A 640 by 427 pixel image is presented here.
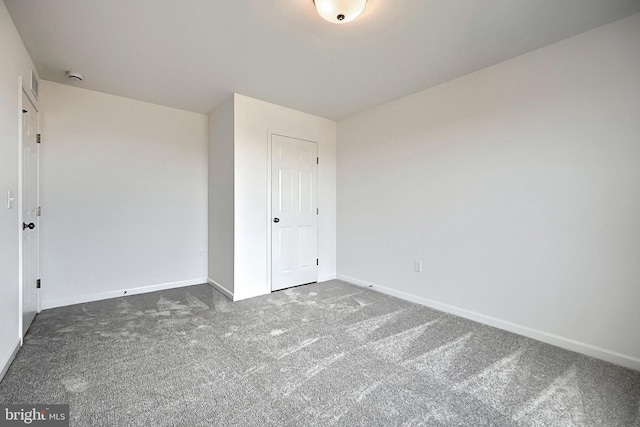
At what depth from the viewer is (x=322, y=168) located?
427 cm

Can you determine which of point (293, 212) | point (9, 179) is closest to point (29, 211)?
point (9, 179)

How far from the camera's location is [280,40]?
7.57 feet

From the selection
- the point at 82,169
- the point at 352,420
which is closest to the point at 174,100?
the point at 82,169

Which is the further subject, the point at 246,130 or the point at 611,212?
the point at 246,130

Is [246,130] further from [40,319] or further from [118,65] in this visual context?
[40,319]

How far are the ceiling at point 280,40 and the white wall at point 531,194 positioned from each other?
25 centimetres

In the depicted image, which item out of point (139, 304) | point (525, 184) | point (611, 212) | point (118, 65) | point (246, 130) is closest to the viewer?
point (611, 212)

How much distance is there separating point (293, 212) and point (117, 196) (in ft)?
7.09

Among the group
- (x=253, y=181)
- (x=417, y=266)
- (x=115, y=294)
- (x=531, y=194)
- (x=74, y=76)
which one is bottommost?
(x=115, y=294)

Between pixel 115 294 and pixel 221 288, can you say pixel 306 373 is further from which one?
pixel 115 294

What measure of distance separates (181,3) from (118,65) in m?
1.27

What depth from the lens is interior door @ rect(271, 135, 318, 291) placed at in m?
3.77

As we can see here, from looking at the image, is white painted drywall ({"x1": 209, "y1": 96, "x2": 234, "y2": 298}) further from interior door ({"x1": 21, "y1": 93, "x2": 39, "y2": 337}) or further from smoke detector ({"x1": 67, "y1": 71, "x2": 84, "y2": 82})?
interior door ({"x1": 21, "y1": 93, "x2": 39, "y2": 337})

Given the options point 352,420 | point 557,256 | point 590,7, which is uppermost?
point 590,7
